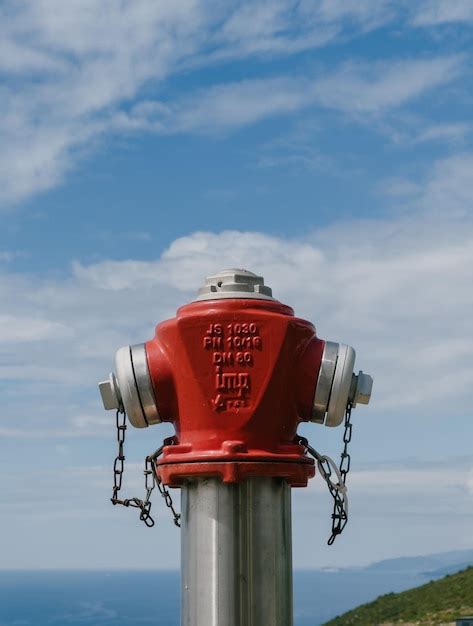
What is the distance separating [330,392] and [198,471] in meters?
0.75

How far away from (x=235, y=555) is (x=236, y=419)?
623 millimetres

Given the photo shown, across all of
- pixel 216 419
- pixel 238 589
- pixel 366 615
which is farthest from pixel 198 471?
pixel 366 615

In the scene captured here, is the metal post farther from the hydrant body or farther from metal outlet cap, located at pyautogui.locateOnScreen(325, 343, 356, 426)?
metal outlet cap, located at pyautogui.locateOnScreen(325, 343, 356, 426)

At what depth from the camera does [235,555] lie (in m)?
4.59

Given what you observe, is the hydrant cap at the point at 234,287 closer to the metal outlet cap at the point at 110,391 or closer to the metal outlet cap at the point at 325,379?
the metal outlet cap at the point at 325,379

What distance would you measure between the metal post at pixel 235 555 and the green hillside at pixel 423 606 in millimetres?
21667

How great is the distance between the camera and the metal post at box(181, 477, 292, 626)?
4566 millimetres

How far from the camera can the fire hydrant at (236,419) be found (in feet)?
15.1

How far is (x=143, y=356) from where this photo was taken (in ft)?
16.1

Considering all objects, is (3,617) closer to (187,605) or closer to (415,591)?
(415,591)

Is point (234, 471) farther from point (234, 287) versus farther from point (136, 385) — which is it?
point (234, 287)

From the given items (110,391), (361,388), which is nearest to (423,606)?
(361,388)

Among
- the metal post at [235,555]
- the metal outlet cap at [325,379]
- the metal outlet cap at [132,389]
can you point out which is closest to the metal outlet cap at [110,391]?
the metal outlet cap at [132,389]

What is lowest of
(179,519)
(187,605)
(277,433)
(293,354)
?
(187,605)
